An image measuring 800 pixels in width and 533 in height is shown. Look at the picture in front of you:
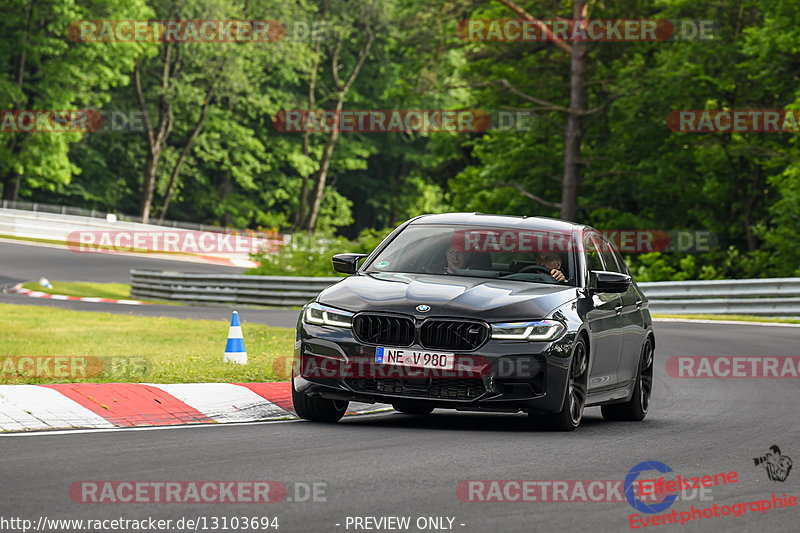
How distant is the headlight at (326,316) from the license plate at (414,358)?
0.34m

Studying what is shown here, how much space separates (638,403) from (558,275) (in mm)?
1802

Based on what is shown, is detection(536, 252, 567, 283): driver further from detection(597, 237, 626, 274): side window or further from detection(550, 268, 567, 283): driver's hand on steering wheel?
detection(597, 237, 626, 274): side window

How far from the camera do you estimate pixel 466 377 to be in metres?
9.48

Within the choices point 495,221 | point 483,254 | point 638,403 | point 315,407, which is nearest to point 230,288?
point 638,403

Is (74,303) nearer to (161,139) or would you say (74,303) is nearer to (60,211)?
(60,211)

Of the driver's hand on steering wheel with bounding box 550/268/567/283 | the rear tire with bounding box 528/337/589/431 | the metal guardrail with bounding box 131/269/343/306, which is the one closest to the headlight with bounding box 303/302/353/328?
the rear tire with bounding box 528/337/589/431

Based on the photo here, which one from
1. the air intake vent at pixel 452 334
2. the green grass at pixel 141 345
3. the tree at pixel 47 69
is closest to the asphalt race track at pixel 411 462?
the air intake vent at pixel 452 334

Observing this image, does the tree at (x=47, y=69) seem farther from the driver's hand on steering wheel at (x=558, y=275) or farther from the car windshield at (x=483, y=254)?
the driver's hand on steering wheel at (x=558, y=275)

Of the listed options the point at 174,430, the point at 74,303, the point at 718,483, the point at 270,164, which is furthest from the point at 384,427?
the point at 270,164

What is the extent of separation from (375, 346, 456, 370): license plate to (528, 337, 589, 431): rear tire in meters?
0.93

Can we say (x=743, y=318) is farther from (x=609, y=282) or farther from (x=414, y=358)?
(x=414, y=358)

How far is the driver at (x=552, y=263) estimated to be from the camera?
1076cm

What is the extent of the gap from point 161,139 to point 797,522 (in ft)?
224

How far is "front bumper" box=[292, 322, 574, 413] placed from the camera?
9477 mm
